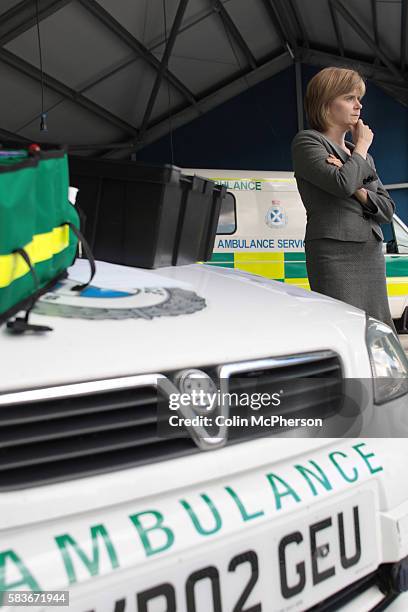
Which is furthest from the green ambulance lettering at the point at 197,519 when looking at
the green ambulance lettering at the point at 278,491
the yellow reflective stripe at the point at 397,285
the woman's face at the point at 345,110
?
the yellow reflective stripe at the point at 397,285

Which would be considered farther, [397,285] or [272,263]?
[397,285]

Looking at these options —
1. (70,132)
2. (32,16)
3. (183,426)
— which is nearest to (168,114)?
(70,132)

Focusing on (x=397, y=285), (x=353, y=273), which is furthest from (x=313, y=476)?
(x=397, y=285)

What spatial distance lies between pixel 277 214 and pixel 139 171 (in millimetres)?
4239

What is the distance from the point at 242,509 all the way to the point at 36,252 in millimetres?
570

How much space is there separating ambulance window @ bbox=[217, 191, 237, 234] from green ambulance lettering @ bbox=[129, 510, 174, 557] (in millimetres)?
4823

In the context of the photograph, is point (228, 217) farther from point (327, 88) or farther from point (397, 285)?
point (327, 88)

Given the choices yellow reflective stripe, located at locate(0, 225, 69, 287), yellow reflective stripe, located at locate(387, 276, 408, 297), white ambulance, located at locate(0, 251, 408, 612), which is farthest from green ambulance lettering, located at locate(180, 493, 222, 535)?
yellow reflective stripe, located at locate(387, 276, 408, 297)

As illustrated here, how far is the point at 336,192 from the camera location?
1802mm

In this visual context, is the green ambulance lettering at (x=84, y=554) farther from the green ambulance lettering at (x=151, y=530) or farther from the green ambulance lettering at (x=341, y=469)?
the green ambulance lettering at (x=341, y=469)

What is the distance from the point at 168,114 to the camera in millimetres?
13398

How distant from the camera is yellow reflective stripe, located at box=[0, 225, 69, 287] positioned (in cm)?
87

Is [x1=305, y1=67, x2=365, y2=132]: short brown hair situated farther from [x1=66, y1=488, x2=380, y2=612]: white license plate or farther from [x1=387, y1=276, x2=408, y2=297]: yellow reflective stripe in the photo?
[x1=387, y1=276, x2=408, y2=297]: yellow reflective stripe

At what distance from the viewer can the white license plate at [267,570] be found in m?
0.76
